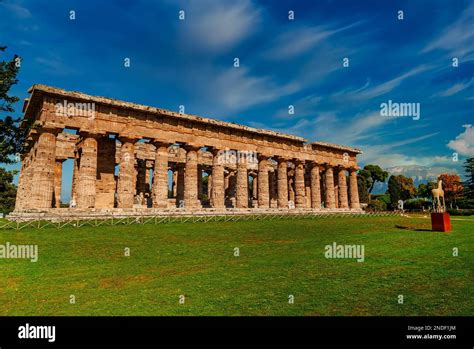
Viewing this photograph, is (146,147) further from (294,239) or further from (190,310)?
(190,310)

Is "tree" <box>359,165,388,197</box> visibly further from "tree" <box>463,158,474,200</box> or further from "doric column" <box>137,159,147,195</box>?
"doric column" <box>137,159,147,195</box>

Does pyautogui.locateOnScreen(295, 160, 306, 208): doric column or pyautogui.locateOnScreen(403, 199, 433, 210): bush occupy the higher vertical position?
pyautogui.locateOnScreen(295, 160, 306, 208): doric column

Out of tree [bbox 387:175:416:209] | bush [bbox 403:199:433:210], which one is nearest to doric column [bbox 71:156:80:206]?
bush [bbox 403:199:433:210]

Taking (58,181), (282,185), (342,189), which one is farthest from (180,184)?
(342,189)

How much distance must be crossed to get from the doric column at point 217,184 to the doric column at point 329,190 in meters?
22.4

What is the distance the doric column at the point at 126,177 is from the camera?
3488 cm

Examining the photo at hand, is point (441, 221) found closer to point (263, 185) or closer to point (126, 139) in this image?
point (263, 185)

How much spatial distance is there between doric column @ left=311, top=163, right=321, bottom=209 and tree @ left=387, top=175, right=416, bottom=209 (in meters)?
44.7

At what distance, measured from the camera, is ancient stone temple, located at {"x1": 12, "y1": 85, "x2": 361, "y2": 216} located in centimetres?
3109

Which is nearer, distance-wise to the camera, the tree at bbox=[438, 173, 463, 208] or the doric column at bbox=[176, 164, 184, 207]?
the doric column at bbox=[176, 164, 184, 207]

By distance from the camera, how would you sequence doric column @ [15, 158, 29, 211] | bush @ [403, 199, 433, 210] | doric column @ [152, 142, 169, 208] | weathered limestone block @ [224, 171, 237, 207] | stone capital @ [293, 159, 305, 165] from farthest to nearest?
bush @ [403, 199, 433, 210]
weathered limestone block @ [224, 171, 237, 207]
stone capital @ [293, 159, 305, 165]
doric column @ [152, 142, 169, 208]
doric column @ [15, 158, 29, 211]

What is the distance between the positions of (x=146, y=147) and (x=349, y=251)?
3838 centimetres

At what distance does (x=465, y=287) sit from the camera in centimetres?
905
